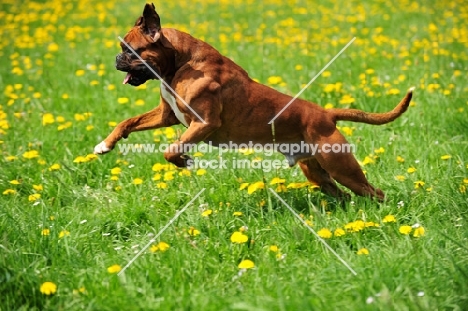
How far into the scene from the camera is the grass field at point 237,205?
305 centimetres

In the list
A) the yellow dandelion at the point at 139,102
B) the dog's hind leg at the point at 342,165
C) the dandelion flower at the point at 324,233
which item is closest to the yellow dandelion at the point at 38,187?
the yellow dandelion at the point at 139,102

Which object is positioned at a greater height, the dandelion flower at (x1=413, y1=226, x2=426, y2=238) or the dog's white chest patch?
the dog's white chest patch

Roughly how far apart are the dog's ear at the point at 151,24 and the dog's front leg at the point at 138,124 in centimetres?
54

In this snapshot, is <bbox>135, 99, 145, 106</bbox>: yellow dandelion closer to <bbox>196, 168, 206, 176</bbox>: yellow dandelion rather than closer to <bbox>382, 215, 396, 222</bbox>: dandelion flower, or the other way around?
<bbox>196, 168, 206, 176</bbox>: yellow dandelion

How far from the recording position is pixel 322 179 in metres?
4.48

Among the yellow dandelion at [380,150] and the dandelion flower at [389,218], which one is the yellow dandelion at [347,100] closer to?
the yellow dandelion at [380,150]

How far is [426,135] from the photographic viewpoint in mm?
5359

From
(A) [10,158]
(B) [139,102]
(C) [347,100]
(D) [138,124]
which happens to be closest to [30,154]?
(A) [10,158]

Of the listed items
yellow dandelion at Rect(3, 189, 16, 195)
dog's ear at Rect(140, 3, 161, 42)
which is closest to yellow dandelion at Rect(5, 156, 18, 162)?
yellow dandelion at Rect(3, 189, 16, 195)

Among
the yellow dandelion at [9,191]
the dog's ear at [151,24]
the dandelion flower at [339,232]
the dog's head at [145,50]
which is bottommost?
the yellow dandelion at [9,191]

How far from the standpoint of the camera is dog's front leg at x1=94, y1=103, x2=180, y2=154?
4.37m

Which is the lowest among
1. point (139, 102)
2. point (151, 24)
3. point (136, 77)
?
point (139, 102)

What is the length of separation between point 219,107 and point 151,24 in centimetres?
71

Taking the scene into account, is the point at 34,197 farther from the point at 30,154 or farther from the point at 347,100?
the point at 347,100
